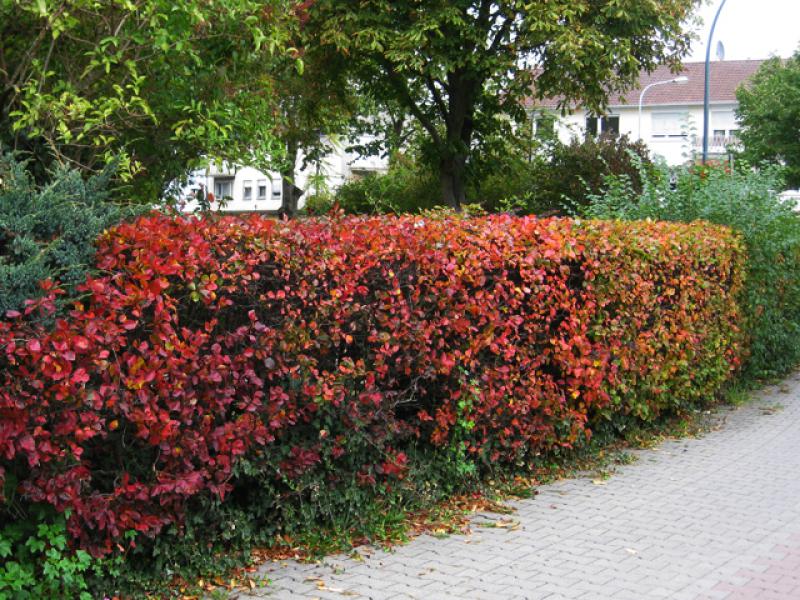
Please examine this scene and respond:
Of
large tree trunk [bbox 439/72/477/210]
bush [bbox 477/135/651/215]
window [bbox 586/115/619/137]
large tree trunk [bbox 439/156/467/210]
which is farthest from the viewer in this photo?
window [bbox 586/115/619/137]

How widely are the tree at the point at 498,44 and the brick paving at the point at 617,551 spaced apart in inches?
584

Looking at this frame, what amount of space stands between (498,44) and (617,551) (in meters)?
19.4

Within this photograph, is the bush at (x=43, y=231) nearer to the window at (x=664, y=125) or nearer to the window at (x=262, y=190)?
the window at (x=262, y=190)

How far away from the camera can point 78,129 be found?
7.16 metres

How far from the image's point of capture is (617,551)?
6.08 meters

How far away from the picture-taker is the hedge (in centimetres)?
464

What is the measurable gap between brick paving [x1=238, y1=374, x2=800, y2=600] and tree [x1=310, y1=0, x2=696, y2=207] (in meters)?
14.8

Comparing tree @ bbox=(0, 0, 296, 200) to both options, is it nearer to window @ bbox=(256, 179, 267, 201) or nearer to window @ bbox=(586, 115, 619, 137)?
window @ bbox=(586, 115, 619, 137)

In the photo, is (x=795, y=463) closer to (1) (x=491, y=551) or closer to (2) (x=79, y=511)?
(1) (x=491, y=551)

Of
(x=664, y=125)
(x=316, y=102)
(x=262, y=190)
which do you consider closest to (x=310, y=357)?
(x=316, y=102)

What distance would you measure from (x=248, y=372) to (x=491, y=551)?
1889 millimetres

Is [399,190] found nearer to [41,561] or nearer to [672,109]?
[41,561]

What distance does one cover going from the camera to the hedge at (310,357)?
4645mm

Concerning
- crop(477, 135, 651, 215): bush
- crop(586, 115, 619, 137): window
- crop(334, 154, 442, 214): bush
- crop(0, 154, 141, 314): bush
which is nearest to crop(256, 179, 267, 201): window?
crop(586, 115, 619, 137): window
